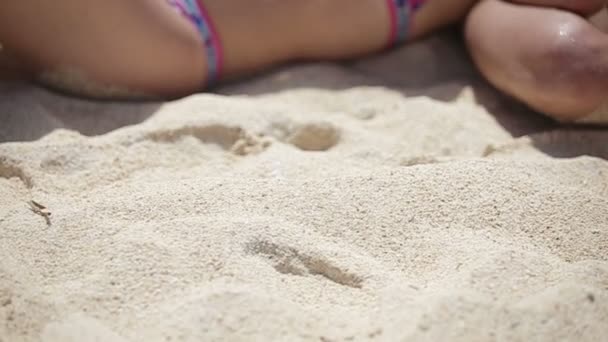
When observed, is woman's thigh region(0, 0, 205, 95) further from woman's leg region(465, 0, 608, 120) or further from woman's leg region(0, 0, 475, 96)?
woman's leg region(465, 0, 608, 120)

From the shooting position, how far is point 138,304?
749 millimetres

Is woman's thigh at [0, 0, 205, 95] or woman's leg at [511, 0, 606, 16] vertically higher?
woman's thigh at [0, 0, 205, 95]

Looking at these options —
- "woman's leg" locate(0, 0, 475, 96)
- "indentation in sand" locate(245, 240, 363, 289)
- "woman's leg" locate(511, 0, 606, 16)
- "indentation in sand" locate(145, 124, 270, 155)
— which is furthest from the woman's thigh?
"woman's leg" locate(511, 0, 606, 16)

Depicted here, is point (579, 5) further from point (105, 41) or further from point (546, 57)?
point (105, 41)

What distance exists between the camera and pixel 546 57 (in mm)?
1142

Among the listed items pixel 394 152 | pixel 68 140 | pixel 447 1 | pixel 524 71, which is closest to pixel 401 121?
pixel 394 152

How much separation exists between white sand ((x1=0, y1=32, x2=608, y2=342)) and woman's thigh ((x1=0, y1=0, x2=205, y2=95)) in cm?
6

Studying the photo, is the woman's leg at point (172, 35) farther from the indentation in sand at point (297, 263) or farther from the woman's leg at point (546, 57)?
the indentation in sand at point (297, 263)

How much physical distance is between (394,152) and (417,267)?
1.01ft

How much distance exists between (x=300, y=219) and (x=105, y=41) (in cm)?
53

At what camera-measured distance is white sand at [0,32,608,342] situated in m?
0.73

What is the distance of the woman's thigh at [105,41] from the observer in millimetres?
1158

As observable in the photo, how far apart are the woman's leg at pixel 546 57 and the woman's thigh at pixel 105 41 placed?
0.56m

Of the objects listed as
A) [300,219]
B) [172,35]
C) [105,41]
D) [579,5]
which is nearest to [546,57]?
[579,5]
